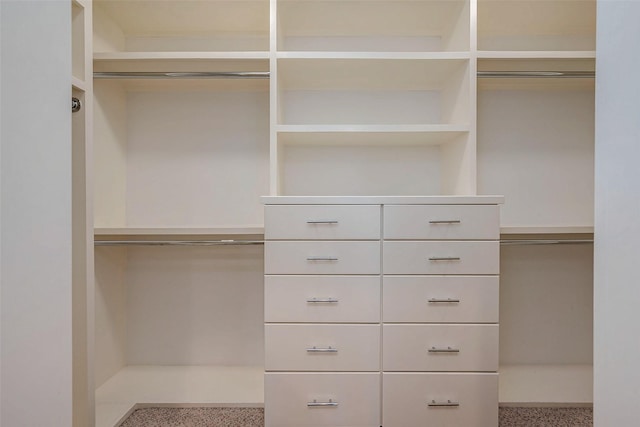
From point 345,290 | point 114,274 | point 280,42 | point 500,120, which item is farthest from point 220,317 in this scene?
point 500,120

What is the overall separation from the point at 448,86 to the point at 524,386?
59.6 inches

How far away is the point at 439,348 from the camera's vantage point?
1.62 metres

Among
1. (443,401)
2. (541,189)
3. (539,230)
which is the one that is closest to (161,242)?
(443,401)

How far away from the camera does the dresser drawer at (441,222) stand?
1632 mm

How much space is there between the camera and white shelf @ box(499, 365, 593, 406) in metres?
1.85

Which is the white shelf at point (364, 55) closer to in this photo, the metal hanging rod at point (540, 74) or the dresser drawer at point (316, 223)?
the metal hanging rod at point (540, 74)

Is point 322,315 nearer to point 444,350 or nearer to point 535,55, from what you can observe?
point 444,350

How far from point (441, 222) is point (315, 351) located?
2.32 feet

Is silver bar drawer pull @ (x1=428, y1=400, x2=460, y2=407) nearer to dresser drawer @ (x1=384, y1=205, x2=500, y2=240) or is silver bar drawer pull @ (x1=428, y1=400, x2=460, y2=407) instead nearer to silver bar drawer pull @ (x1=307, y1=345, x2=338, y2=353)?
silver bar drawer pull @ (x1=307, y1=345, x2=338, y2=353)

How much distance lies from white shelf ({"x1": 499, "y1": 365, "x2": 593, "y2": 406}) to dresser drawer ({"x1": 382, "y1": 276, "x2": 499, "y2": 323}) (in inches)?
21.5

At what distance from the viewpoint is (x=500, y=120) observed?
223 centimetres

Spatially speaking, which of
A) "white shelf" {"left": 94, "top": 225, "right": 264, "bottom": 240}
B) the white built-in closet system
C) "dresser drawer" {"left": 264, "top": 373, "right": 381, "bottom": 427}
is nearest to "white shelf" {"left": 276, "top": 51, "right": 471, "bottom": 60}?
the white built-in closet system

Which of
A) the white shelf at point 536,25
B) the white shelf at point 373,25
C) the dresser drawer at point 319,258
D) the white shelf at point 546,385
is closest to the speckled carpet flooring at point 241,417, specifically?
the white shelf at point 546,385
